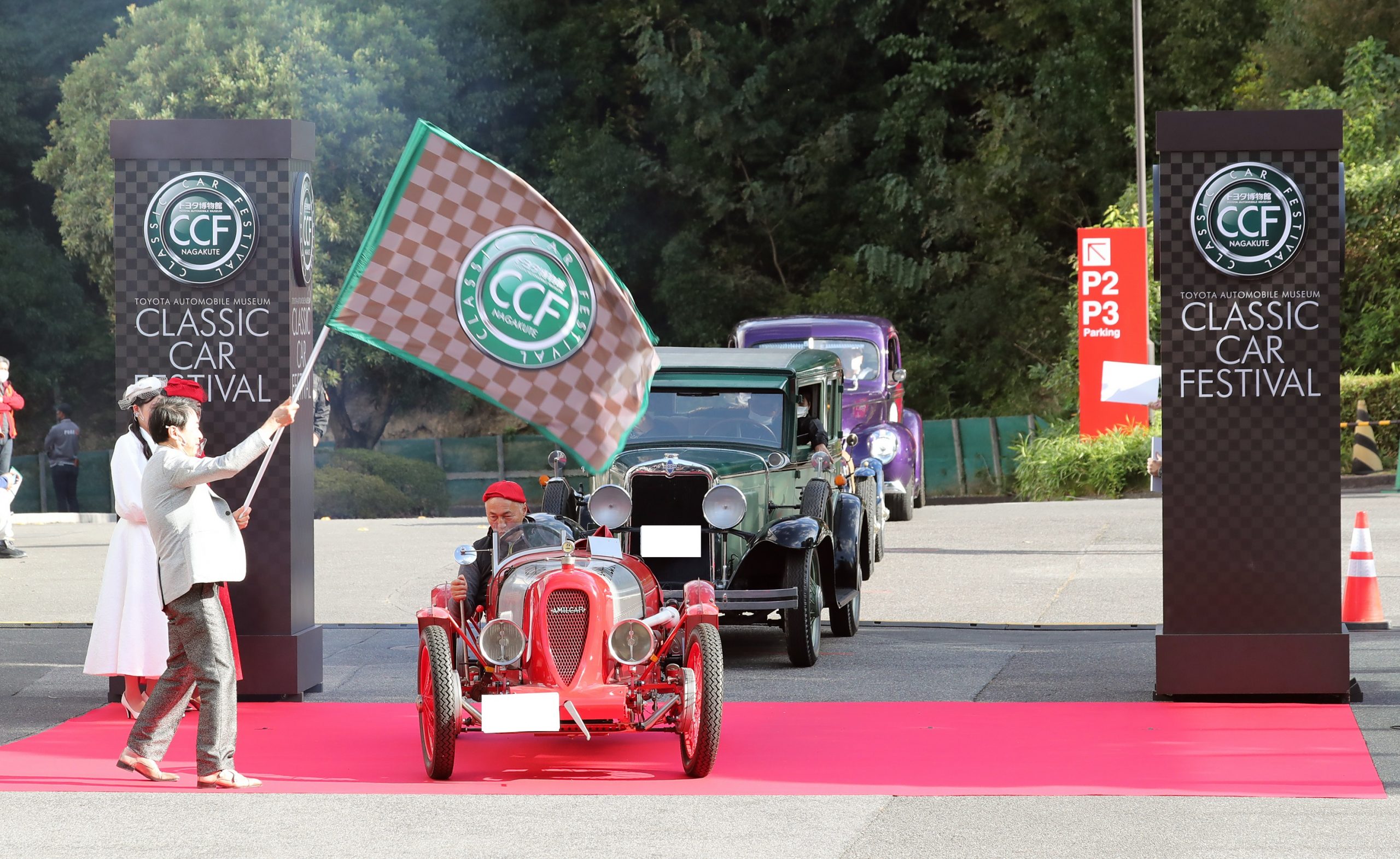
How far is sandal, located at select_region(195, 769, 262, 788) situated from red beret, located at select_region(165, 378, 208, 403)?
1988mm

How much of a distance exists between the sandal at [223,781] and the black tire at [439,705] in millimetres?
738

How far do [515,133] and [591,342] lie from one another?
37.6 meters

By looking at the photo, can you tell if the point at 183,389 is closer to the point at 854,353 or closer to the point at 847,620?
the point at 847,620

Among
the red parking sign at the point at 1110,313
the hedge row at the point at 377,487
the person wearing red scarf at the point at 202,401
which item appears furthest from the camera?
the hedge row at the point at 377,487

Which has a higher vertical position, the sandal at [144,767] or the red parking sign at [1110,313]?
the red parking sign at [1110,313]

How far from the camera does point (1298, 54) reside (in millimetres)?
35000

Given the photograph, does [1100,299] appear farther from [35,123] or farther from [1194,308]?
[35,123]

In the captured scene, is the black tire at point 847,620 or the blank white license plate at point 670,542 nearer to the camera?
the blank white license plate at point 670,542

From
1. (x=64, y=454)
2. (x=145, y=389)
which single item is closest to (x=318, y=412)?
(x=145, y=389)

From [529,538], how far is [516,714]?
1.30 metres

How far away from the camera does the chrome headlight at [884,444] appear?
2042 cm

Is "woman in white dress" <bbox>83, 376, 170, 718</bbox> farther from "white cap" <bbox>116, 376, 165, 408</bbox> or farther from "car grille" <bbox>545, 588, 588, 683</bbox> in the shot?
"car grille" <bbox>545, 588, 588, 683</bbox>

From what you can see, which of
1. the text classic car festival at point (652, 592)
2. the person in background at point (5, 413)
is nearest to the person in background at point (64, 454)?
the text classic car festival at point (652, 592)

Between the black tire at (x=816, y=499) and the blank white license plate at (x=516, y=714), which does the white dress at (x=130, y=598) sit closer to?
the blank white license plate at (x=516, y=714)
